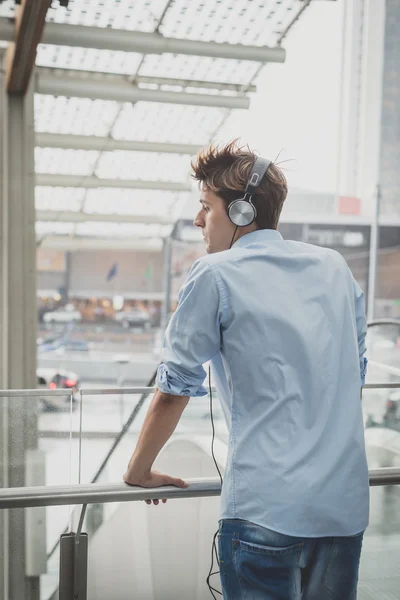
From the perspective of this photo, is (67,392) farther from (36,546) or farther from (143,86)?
(143,86)

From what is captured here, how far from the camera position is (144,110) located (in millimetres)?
8141

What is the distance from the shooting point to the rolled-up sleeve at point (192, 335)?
1.15 metres

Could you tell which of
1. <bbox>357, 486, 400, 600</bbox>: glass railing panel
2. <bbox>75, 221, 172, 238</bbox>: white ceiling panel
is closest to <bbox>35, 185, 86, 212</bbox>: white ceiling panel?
<bbox>75, 221, 172, 238</bbox>: white ceiling panel

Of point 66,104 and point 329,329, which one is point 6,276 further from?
point 329,329

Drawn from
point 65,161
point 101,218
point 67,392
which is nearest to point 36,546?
point 67,392

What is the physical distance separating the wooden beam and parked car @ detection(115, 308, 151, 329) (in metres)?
35.7

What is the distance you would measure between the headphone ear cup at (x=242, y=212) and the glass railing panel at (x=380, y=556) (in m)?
1.02

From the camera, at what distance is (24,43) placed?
15.1 ft

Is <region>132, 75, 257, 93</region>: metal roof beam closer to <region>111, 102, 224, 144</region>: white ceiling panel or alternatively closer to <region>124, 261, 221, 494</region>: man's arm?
<region>111, 102, 224, 144</region>: white ceiling panel

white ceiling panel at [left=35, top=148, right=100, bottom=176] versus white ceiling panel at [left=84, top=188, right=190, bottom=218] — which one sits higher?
white ceiling panel at [left=35, top=148, right=100, bottom=176]

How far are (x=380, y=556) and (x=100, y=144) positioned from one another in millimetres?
7354

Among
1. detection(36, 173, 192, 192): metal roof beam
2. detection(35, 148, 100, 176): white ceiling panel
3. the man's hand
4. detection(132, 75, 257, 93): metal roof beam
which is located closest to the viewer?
the man's hand

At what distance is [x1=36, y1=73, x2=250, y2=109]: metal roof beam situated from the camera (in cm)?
621

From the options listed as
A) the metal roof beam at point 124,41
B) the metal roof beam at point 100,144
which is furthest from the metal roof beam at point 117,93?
the metal roof beam at point 100,144
